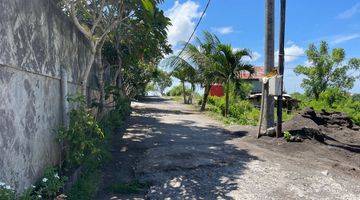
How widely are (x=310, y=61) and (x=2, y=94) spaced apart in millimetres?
40997

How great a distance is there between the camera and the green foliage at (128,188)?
25.6 feet

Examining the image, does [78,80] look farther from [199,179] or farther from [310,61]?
[310,61]

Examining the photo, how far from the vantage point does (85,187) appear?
688 centimetres

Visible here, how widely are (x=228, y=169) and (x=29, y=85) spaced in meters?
4.86

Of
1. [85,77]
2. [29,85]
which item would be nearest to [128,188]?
[85,77]

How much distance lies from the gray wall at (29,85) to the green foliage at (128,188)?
1258 mm

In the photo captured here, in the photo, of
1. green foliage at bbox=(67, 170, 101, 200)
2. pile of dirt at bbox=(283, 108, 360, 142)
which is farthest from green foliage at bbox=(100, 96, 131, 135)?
pile of dirt at bbox=(283, 108, 360, 142)

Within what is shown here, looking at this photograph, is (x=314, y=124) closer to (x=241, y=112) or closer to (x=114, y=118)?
(x=114, y=118)

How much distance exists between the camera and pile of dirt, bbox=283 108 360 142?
13180 millimetres

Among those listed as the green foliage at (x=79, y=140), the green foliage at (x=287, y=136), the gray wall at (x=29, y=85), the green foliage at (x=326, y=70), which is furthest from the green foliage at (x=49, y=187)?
the green foliage at (x=326, y=70)

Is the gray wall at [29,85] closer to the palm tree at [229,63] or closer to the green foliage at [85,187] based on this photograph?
the green foliage at [85,187]

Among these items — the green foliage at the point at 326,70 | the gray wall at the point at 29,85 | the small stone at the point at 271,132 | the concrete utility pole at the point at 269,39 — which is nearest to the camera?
the gray wall at the point at 29,85

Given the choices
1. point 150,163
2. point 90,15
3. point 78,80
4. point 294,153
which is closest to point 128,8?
point 90,15

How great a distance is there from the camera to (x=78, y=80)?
9.30 metres
